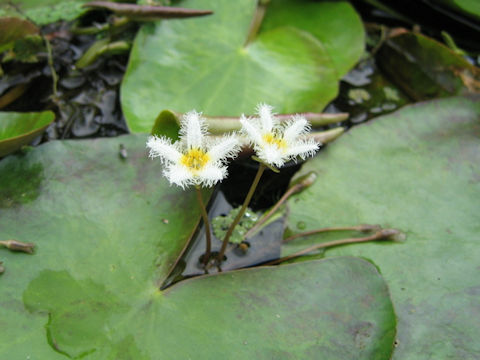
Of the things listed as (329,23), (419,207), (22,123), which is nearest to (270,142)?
(419,207)

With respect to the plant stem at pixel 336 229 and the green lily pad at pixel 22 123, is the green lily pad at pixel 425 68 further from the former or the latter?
the green lily pad at pixel 22 123

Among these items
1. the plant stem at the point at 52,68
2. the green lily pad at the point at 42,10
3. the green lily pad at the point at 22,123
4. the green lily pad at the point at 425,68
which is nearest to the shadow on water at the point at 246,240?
the green lily pad at the point at 22,123

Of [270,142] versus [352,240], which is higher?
[270,142]

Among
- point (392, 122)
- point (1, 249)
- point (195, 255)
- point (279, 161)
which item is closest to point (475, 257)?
point (392, 122)

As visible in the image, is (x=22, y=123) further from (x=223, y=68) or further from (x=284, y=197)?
(x=284, y=197)

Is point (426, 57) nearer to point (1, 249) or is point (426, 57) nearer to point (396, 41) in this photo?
point (396, 41)

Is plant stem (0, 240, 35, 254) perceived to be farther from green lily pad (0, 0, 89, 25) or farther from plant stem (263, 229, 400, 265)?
green lily pad (0, 0, 89, 25)
